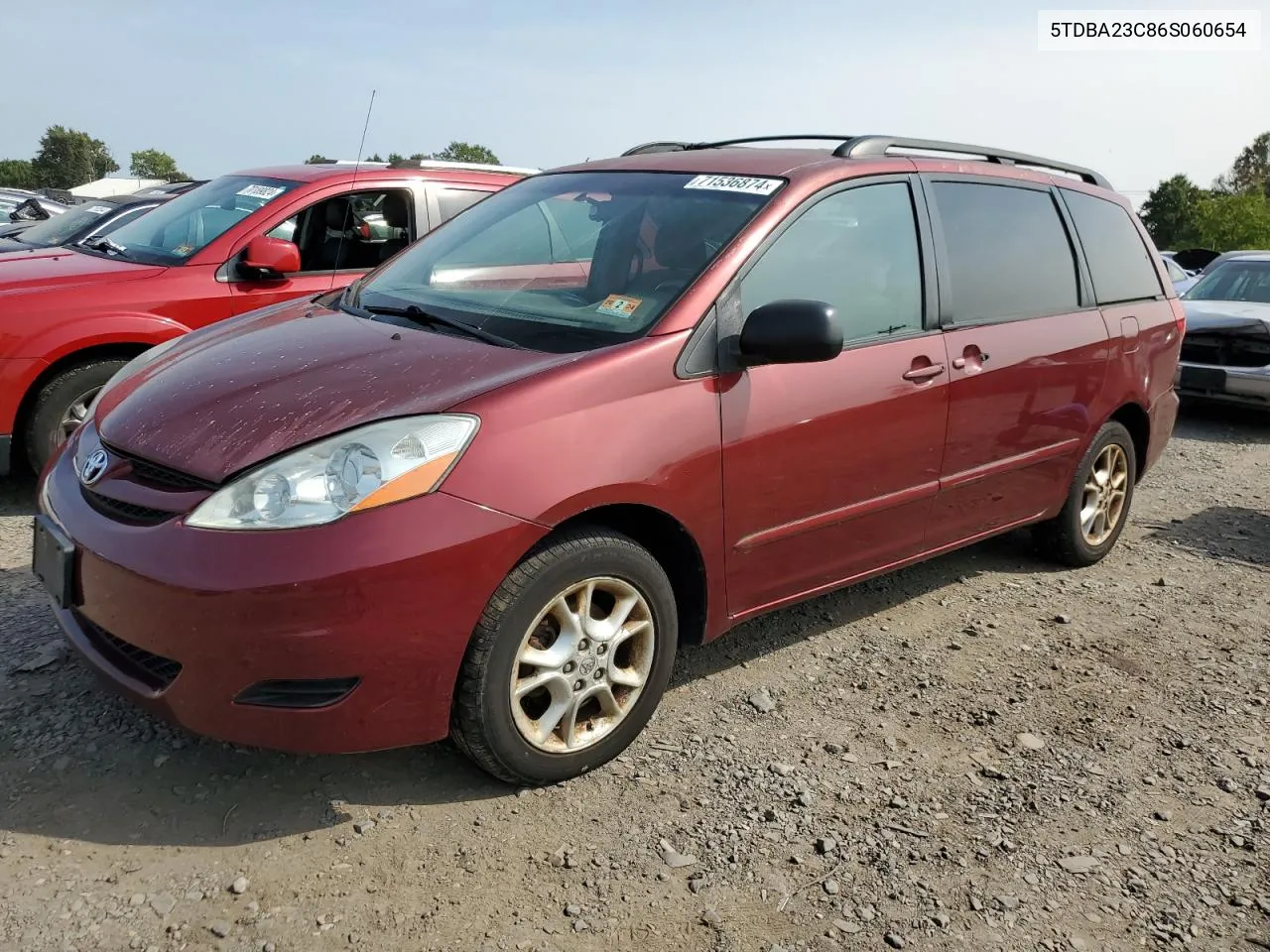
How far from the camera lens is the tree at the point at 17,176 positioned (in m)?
87.2

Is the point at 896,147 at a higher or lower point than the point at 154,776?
higher

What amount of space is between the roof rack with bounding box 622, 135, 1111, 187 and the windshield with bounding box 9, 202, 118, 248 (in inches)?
178

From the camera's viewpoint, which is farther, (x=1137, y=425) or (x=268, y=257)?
(x=268, y=257)

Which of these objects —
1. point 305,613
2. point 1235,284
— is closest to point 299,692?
point 305,613

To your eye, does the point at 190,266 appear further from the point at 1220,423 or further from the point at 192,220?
the point at 1220,423

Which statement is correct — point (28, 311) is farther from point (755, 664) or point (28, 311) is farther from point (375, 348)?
point (755, 664)

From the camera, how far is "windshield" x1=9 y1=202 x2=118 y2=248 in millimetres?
7316

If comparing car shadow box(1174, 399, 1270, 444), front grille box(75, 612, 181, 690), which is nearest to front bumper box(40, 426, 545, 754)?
front grille box(75, 612, 181, 690)

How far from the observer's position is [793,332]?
3.03 meters

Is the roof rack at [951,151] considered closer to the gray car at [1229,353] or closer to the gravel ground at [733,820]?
the gravel ground at [733,820]

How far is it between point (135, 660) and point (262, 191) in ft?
12.7

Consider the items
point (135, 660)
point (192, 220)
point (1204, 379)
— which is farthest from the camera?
A: point (1204, 379)

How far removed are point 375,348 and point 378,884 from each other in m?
1.47

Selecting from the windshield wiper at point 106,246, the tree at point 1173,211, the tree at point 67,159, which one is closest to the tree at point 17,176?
the tree at point 67,159
